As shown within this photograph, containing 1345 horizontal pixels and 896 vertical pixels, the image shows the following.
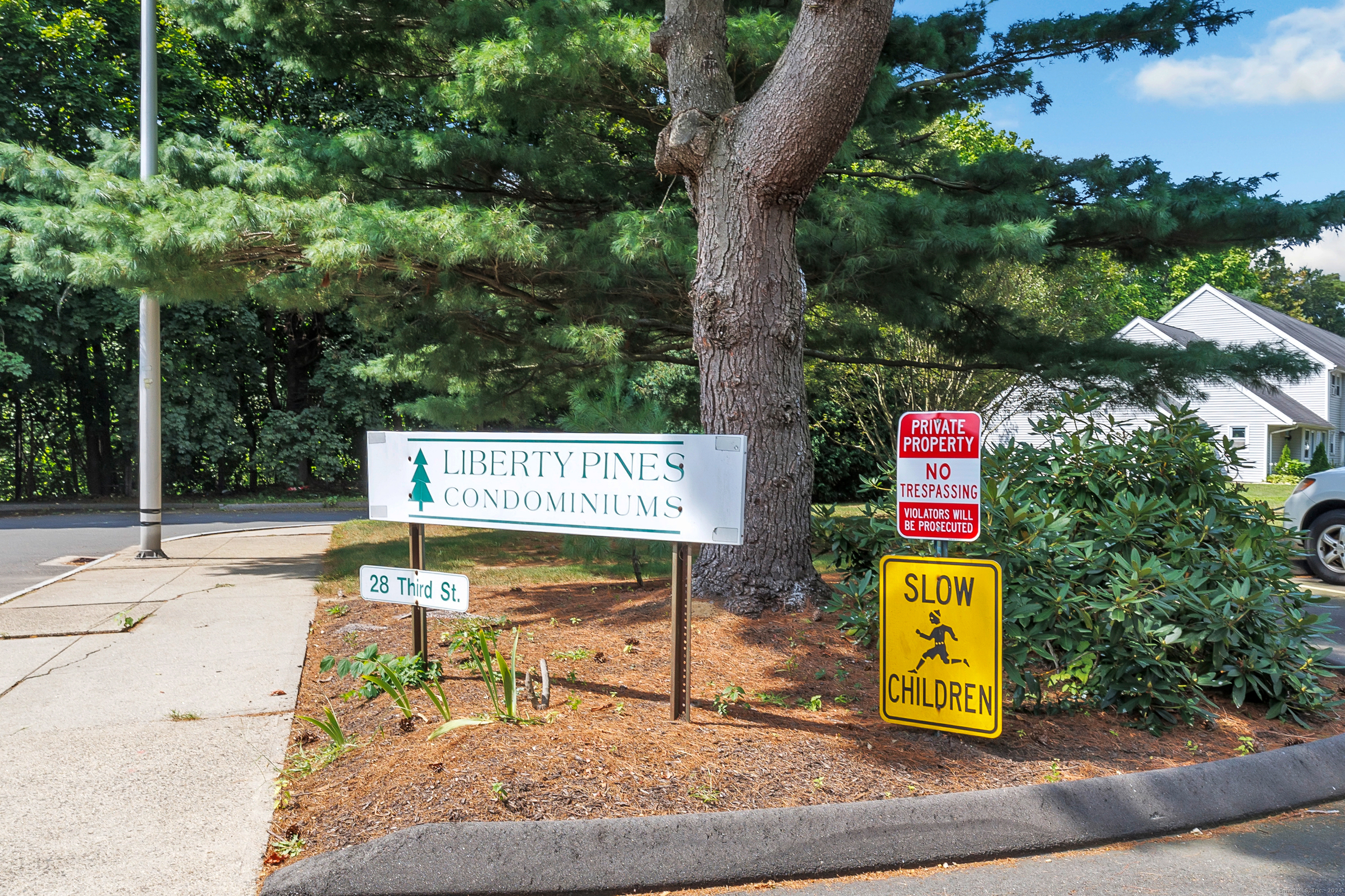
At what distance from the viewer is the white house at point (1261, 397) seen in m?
36.6

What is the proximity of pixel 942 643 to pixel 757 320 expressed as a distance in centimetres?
291

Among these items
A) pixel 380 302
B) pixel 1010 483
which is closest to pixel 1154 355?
pixel 1010 483

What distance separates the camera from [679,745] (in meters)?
4.18

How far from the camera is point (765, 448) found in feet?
21.6

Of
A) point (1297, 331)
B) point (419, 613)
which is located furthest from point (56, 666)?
point (1297, 331)

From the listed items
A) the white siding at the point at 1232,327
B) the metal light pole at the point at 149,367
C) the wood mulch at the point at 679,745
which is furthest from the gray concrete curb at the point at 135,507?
the white siding at the point at 1232,327

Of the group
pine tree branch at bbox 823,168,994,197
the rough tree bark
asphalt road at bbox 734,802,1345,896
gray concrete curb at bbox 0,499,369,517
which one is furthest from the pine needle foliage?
gray concrete curb at bbox 0,499,369,517

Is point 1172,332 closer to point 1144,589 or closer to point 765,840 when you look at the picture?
point 1144,589

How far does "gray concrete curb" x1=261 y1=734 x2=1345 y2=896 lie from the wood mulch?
138 millimetres

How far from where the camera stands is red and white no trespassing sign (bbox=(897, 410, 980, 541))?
4172mm

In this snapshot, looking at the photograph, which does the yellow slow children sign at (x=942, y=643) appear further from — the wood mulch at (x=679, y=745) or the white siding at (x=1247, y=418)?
the white siding at (x=1247, y=418)

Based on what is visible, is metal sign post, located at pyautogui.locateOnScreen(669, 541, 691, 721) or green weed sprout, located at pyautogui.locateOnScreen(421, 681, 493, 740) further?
metal sign post, located at pyautogui.locateOnScreen(669, 541, 691, 721)

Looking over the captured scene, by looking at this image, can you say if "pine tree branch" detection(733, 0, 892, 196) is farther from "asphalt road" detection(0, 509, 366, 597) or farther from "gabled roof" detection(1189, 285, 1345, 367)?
"gabled roof" detection(1189, 285, 1345, 367)

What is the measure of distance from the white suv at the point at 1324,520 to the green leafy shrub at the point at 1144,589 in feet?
17.2
